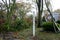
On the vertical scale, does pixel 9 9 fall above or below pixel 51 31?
above

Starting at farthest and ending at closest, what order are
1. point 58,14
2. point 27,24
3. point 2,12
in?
point 58,14 < point 27,24 < point 2,12

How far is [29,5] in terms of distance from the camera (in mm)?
20266

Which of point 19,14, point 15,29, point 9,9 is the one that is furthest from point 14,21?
point 9,9

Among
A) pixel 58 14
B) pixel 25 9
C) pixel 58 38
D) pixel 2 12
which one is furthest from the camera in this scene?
pixel 58 14

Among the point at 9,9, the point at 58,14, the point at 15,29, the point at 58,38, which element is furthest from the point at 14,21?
the point at 58,14

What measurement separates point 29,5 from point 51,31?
6.55 metres

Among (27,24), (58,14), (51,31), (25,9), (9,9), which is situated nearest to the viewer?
(9,9)

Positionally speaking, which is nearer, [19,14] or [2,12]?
[2,12]

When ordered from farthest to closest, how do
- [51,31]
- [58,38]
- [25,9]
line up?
[25,9] → [51,31] → [58,38]

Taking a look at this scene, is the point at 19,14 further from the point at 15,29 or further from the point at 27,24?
the point at 15,29

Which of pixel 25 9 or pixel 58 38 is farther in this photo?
pixel 25 9

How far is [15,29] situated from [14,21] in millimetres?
933

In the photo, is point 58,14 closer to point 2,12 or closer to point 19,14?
point 19,14

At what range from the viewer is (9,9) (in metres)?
13.2
